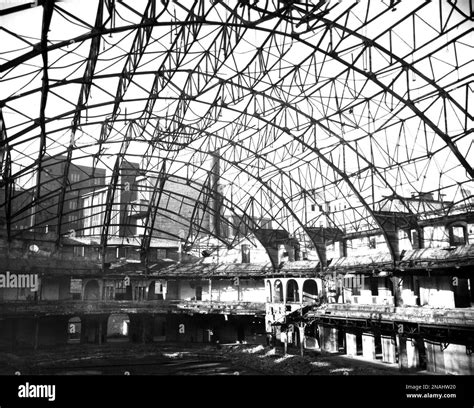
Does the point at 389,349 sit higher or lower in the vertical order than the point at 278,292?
lower

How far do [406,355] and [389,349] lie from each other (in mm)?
2740

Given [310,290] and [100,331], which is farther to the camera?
[310,290]

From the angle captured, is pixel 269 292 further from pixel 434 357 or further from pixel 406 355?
pixel 434 357

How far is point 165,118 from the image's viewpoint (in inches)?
1324

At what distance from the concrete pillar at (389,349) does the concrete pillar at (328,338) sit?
19.3 ft

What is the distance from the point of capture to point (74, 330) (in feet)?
157

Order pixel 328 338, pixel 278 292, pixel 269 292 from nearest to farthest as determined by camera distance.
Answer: pixel 328 338 → pixel 269 292 → pixel 278 292

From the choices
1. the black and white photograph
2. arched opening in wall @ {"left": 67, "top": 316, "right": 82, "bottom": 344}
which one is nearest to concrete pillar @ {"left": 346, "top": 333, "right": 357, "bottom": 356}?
the black and white photograph

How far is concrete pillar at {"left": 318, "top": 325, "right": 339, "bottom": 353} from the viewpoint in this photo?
41.4 meters

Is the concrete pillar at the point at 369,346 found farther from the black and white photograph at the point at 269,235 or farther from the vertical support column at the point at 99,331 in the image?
the vertical support column at the point at 99,331

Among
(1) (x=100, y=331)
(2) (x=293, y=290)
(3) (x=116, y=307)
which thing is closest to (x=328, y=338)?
(2) (x=293, y=290)

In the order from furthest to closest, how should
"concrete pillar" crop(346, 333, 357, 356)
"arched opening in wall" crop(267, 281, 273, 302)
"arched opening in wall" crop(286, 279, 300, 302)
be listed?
"arched opening in wall" crop(286, 279, 300, 302) → "arched opening in wall" crop(267, 281, 273, 302) → "concrete pillar" crop(346, 333, 357, 356)

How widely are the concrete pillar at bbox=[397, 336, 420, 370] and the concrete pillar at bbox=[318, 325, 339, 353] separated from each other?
29.4 feet

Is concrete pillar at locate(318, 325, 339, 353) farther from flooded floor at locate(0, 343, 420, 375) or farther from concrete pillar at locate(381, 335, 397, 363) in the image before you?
concrete pillar at locate(381, 335, 397, 363)
